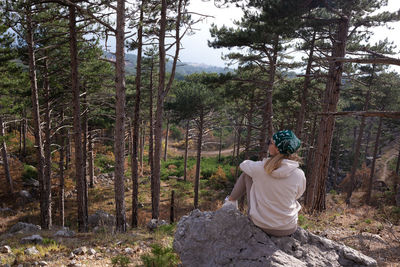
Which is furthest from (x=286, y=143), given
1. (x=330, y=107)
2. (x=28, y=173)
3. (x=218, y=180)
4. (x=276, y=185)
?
(x=28, y=173)

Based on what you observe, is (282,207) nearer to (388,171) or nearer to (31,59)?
(31,59)

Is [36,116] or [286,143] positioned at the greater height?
[286,143]

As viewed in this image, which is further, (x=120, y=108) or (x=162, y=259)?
(x=120, y=108)

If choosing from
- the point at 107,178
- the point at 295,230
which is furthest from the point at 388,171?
the point at 295,230

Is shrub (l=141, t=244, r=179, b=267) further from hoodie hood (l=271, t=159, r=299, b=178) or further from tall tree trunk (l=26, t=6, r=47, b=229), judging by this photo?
tall tree trunk (l=26, t=6, r=47, b=229)

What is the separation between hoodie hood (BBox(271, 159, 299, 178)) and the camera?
2.68 m

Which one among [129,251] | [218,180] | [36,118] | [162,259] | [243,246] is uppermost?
[36,118]

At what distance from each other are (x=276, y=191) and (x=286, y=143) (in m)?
0.53

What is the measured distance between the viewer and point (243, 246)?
117 inches

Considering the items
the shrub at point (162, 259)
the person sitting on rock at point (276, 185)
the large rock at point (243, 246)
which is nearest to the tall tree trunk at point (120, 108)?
the shrub at point (162, 259)

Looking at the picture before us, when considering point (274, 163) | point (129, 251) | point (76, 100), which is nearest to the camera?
point (274, 163)

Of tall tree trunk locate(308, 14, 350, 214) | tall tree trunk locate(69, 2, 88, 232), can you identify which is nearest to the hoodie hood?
tall tree trunk locate(308, 14, 350, 214)

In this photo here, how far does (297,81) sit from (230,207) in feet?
46.0

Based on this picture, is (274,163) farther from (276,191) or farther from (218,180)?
(218,180)
